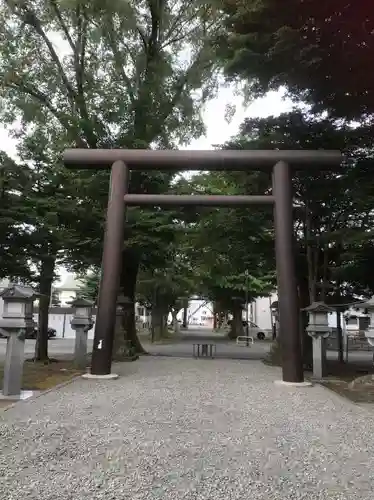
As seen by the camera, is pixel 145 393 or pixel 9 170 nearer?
pixel 145 393

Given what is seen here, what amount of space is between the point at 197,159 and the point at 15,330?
5335 millimetres

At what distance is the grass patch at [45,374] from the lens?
29.9 feet

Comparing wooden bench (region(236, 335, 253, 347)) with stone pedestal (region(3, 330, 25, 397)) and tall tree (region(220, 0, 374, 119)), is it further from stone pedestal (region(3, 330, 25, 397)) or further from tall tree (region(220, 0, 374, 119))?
stone pedestal (region(3, 330, 25, 397))

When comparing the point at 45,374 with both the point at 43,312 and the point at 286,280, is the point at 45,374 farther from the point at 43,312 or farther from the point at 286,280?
the point at 286,280

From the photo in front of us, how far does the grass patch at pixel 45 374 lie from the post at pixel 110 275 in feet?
3.41

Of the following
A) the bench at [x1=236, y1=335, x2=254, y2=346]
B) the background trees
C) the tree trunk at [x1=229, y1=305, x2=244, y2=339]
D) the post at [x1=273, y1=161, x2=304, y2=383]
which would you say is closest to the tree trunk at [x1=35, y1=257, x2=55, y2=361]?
the background trees

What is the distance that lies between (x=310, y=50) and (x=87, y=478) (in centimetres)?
856

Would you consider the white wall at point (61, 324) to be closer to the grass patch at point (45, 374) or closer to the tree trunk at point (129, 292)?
the tree trunk at point (129, 292)

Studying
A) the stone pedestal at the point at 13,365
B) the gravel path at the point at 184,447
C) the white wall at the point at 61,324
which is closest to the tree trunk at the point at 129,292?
the stone pedestal at the point at 13,365

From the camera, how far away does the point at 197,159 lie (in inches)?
401

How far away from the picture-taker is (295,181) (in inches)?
492

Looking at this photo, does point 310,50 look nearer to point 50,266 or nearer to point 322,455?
point 322,455

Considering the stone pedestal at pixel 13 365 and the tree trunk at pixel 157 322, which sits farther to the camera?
the tree trunk at pixel 157 322

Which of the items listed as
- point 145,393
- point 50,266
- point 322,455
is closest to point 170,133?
point 50,266
